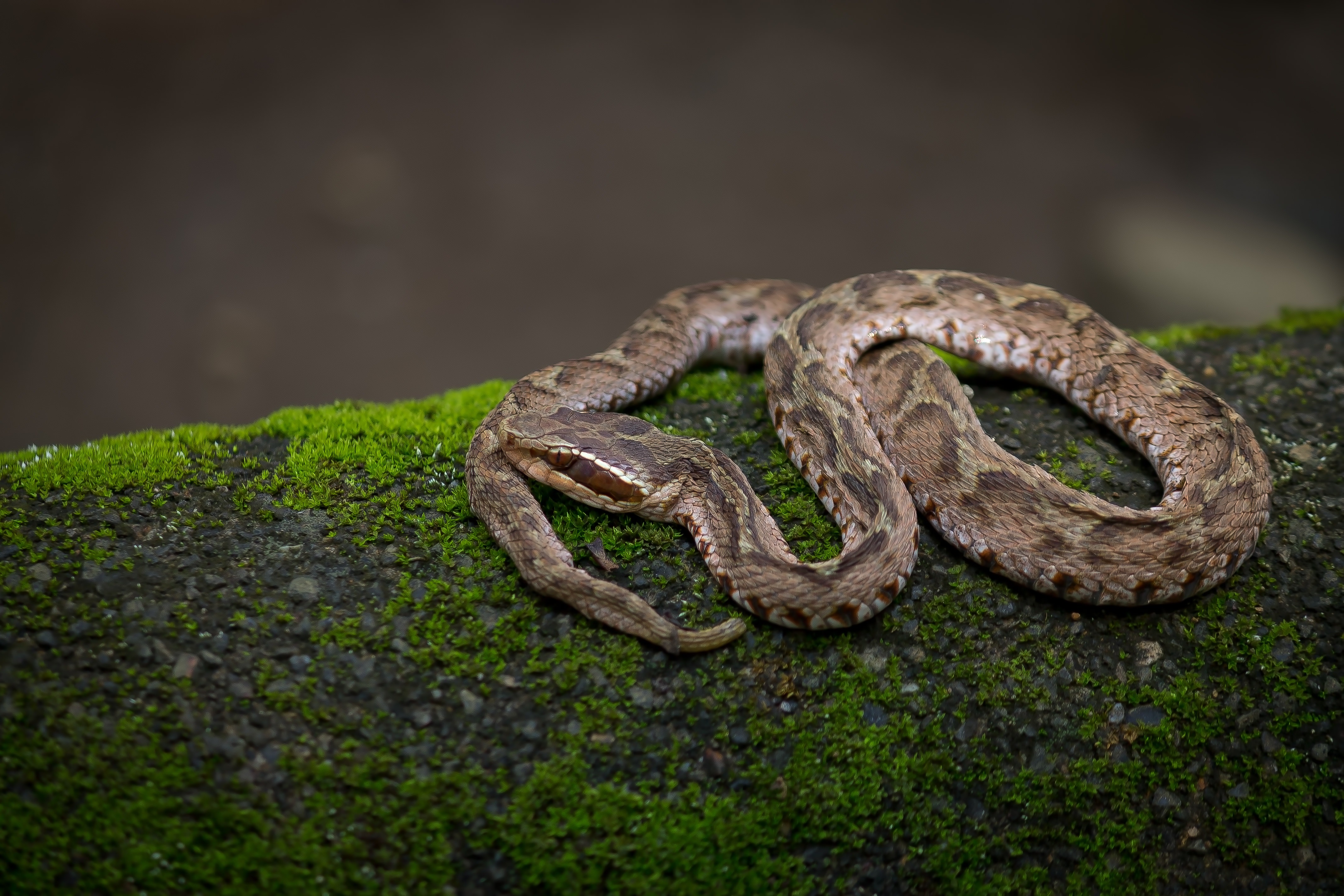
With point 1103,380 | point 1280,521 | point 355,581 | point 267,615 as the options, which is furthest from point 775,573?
point 1280,521

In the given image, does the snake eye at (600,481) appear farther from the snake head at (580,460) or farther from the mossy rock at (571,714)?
the mossy rock at (571,714)

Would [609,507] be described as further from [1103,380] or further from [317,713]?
[1103,380]

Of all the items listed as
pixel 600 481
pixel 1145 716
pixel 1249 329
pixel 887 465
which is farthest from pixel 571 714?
pixel 1249 329

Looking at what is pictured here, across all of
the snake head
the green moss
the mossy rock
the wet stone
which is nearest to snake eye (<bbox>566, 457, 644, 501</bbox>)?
the snake head

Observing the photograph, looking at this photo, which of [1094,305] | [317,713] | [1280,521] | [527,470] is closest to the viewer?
[317,713]

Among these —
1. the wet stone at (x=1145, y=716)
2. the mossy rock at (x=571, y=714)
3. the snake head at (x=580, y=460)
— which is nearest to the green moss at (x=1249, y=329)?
the mossy rock at (x=571, y=714)

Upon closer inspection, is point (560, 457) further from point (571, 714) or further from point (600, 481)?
point (571, 714)

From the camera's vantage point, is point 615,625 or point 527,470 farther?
point 527,470
